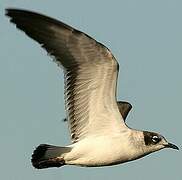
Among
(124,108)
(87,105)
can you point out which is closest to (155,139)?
(87,105)

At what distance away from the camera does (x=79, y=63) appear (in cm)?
2325

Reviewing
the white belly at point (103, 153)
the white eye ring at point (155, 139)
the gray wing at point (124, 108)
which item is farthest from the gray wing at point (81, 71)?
the gray wing at point (124, 108)

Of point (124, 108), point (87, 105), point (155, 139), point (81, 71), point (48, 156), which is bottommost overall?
point (48, 156)

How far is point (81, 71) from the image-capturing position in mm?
23406

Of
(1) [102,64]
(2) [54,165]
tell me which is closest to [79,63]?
(1) [102,64]

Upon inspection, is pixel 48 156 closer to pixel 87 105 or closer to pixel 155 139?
pixel 87 105

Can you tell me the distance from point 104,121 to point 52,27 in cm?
249

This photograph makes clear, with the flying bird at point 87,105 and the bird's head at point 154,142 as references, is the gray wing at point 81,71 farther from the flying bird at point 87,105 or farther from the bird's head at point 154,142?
the bird's head at point 154,142

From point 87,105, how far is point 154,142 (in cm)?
154

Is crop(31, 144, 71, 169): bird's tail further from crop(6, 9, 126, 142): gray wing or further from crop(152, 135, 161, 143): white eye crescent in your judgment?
crop(152, 135, 161, 143): white eye crescent

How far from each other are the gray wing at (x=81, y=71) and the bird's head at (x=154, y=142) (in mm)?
583

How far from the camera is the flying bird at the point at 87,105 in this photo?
74.3 feet

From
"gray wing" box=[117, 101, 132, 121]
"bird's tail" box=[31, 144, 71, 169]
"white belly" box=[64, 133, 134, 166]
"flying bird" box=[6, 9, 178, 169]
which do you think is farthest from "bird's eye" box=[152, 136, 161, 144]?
"gray wing" box=[117, 101, 132, 121]

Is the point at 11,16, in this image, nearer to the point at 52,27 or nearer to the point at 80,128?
the point at 52,27
